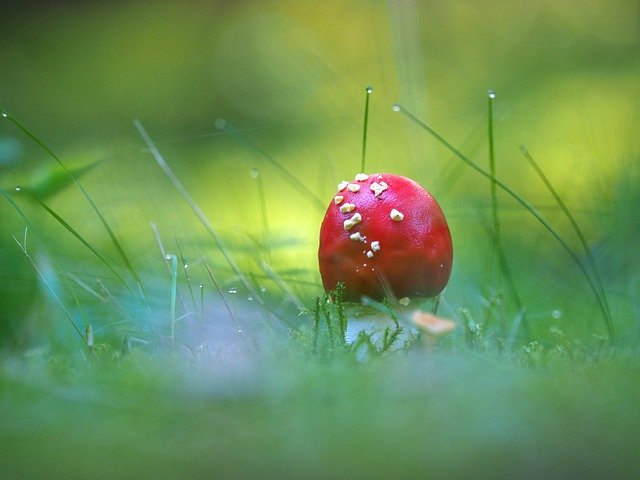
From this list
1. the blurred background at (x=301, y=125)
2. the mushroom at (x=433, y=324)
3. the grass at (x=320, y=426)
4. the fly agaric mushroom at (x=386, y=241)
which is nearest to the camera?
the grass at (x=320, y=426)

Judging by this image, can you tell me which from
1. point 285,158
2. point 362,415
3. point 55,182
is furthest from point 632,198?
point 285,158

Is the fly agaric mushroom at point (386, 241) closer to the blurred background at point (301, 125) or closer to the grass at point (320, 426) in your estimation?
the blurred background at point (301, 125)

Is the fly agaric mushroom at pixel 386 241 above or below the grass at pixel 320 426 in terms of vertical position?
below

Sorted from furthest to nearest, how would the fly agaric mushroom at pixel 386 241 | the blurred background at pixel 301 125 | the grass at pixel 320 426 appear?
the blurred background at pixel 301 125, the fly agaric mushroom at pixel 386 241, the grass at pixel 320 426

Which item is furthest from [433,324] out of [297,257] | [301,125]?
[301,125]

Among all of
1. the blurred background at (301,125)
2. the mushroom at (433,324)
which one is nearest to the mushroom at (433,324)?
the mushroom at (433,324)

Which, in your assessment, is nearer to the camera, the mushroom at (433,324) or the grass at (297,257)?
the grass at (297,257)
